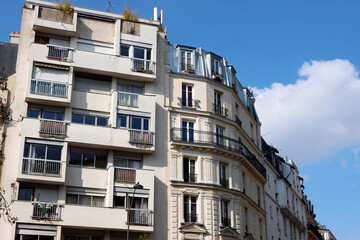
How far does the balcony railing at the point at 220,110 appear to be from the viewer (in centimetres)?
3669

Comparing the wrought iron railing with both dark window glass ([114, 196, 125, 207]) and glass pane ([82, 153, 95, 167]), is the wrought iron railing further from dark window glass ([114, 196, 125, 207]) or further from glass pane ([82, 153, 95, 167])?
dark window glass ([114, 196, 125, 207])

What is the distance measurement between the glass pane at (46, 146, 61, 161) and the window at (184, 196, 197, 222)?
8.10 m

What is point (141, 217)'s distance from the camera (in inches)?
1236

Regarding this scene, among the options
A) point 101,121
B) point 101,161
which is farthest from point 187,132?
point 101,161

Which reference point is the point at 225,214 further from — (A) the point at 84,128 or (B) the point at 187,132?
(A) the point at 84,128

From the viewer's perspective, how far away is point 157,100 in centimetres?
3503

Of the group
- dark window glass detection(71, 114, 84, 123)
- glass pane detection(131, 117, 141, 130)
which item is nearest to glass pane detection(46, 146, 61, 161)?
dark window glass detection(71, 114, 84, 123)

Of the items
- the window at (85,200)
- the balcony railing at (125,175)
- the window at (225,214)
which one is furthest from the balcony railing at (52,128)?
the window at (225,214)

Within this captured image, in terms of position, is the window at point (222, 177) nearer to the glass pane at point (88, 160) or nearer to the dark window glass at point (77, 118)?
the glass pane at point (88, 160)

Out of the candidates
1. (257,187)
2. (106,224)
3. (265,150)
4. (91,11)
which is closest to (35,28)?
(91,11)

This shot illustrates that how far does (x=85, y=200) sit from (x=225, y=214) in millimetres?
8945

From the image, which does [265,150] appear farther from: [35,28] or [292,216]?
[35,28]

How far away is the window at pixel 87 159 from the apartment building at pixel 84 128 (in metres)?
0.06

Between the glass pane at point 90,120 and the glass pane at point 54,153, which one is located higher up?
the glass pane at point 90,120
